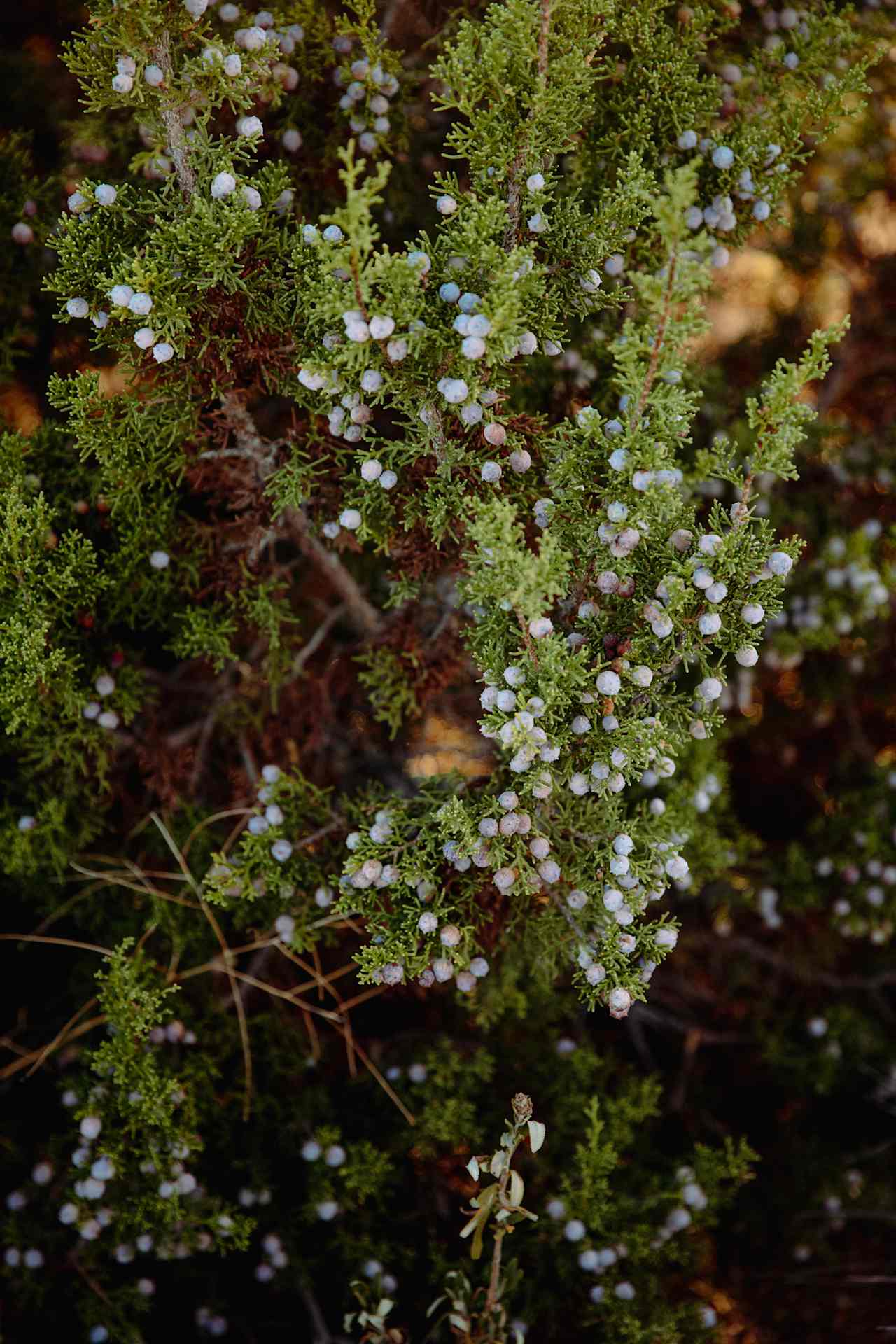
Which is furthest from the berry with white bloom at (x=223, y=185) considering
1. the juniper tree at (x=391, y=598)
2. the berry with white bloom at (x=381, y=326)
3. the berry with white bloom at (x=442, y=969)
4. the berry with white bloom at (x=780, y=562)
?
the berry with white bloom at (x=442, y=969)

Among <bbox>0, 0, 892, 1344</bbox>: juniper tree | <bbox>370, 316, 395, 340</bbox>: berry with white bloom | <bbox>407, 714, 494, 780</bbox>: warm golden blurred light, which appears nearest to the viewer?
<bbox>370, 316, 395, 340</bbox>: berry with white bloom

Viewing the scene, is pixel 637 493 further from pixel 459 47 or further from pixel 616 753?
pixel 459 47

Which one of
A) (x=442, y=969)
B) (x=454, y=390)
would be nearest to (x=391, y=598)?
(x=454, y=390)

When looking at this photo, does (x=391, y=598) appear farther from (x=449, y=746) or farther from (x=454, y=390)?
(x=449, y=746)

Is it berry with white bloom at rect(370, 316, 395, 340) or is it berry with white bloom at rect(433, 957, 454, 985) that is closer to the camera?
berry with white bloom at rect(370, 316, 395, 340)

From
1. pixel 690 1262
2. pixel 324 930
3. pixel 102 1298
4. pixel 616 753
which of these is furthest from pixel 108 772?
pixel 690 1262

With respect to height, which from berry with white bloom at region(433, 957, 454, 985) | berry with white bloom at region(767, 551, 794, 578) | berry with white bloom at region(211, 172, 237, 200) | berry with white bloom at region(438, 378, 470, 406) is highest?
berry with white bloom at region(211, 172, 237, 200)

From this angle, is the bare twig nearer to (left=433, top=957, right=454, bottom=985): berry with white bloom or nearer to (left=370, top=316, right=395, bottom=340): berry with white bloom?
(left=370, top=316, right=395, bottom=340): berry with white bloom

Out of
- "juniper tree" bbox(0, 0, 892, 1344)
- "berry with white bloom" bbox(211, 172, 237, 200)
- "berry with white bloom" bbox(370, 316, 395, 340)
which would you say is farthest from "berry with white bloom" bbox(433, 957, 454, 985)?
"berry with white bloom" bbox(211, 172, 237, 200)

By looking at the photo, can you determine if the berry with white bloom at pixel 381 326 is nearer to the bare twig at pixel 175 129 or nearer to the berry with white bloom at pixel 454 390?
the berry with white bloom at pixel 454 390
